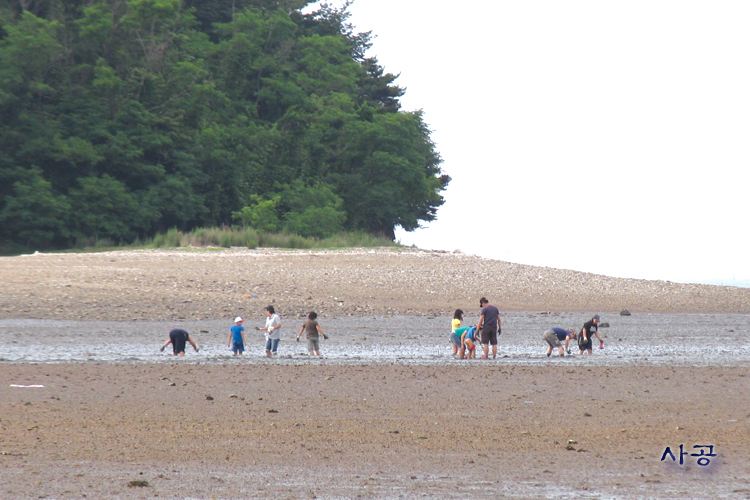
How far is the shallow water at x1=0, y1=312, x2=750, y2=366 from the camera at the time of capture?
15.2 metres

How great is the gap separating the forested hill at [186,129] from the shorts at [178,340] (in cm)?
2722

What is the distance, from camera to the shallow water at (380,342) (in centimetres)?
1516

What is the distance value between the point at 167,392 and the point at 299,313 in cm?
1118

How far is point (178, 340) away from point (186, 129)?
35056 millimetres

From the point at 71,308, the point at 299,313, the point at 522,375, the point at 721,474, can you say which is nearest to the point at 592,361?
the point at 522,375

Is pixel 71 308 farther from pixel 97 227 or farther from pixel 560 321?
pixel 97 227

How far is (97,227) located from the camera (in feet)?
136

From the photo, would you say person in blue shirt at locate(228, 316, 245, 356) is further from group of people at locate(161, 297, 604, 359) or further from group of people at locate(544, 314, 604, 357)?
group of people at locate(544, 314, 604, 357)

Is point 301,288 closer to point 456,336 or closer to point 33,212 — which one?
Answer: point 456,336

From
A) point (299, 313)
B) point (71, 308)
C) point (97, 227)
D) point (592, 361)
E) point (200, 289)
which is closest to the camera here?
point (592, 361)

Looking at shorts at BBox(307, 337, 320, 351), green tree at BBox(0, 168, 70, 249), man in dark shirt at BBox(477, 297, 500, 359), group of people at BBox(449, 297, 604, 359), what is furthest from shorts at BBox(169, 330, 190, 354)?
green tree at BBox(0, 168, 70, 249)

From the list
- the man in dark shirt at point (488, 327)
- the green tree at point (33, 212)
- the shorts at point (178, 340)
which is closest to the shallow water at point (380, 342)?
the shorts at point (178, 340)

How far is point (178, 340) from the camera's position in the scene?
15156mm

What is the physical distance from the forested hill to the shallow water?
76.8 feet
